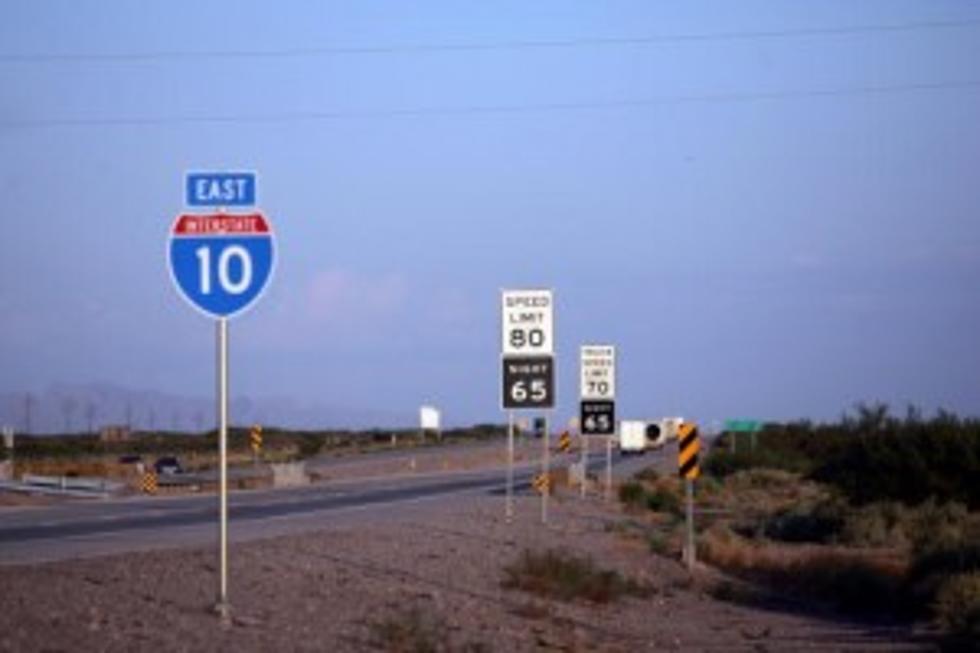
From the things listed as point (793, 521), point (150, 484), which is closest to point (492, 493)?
point (150, 484)

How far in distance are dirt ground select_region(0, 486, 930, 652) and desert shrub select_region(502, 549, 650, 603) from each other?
0.29 m

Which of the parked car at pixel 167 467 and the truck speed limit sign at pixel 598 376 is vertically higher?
the truck speed limit sign at pixel 598 376

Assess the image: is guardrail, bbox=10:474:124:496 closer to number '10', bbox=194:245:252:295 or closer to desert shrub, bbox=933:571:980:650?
desert shrub, bbox=933:571:980:650

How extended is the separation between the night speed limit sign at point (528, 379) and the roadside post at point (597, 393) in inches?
337

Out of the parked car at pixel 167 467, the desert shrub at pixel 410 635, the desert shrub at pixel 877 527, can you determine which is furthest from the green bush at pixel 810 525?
the parked car at pixel 167 467

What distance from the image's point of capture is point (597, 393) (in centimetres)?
4306

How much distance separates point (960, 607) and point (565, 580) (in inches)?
236

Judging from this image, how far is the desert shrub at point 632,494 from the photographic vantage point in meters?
56.0

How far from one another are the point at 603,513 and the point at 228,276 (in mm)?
33340

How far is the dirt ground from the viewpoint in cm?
1748

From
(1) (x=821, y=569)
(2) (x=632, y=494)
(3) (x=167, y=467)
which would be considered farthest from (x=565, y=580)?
(3) (x=167, y=467)

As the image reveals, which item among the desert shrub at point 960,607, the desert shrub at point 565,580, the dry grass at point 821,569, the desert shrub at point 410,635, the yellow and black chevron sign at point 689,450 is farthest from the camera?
the yellow and black chevron sign at point 689,450

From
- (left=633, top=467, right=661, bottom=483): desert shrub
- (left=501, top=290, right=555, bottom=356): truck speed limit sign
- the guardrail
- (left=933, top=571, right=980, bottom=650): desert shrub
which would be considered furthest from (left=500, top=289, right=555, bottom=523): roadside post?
(left=633, top=467, right=661, bottom=483): desert shrub

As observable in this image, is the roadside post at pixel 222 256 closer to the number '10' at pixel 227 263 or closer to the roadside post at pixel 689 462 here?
the number '10' at pixel 227 263
